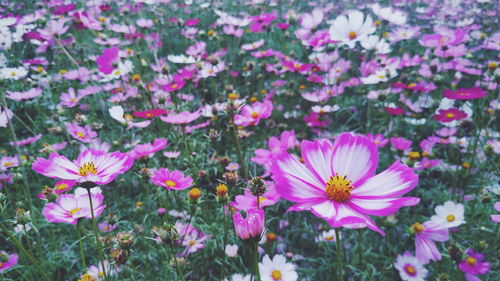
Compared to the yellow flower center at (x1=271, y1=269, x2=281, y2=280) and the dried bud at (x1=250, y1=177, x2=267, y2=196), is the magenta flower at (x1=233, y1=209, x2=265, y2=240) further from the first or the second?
the yellow flower center at (x1=271, y1=269, x2=281, y2=280)

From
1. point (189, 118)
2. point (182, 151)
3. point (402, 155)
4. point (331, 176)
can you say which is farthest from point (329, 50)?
point (331, 176)

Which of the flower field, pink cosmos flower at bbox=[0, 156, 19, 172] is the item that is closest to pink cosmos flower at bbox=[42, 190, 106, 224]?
the flower field

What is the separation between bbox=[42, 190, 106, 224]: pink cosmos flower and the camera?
69 centimetres

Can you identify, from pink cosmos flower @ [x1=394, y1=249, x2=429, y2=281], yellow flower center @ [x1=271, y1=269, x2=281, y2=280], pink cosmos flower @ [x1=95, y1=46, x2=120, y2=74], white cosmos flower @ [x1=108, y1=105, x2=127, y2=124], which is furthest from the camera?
pink cosmos flower @ [x1=95, y1=46, x2=120, y2=74]

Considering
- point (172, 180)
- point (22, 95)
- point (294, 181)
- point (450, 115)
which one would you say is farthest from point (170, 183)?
point (22, 95)

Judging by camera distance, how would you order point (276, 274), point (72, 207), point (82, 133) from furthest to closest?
point (82, 133), point (276, 274), point (72, 207)

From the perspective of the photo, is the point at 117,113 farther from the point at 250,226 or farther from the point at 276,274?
the point at 250,226

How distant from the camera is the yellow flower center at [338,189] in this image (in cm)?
55

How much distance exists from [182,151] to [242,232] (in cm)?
105

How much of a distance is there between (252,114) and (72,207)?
Answer: 64cm

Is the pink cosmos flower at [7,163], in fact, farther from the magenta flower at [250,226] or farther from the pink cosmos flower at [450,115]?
the pink cosmos flower at [450,115]

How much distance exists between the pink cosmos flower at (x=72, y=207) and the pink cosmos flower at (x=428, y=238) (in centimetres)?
86

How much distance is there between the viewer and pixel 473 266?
0.98 m

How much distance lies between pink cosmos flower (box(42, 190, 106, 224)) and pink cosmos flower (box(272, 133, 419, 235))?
0.40 metres
